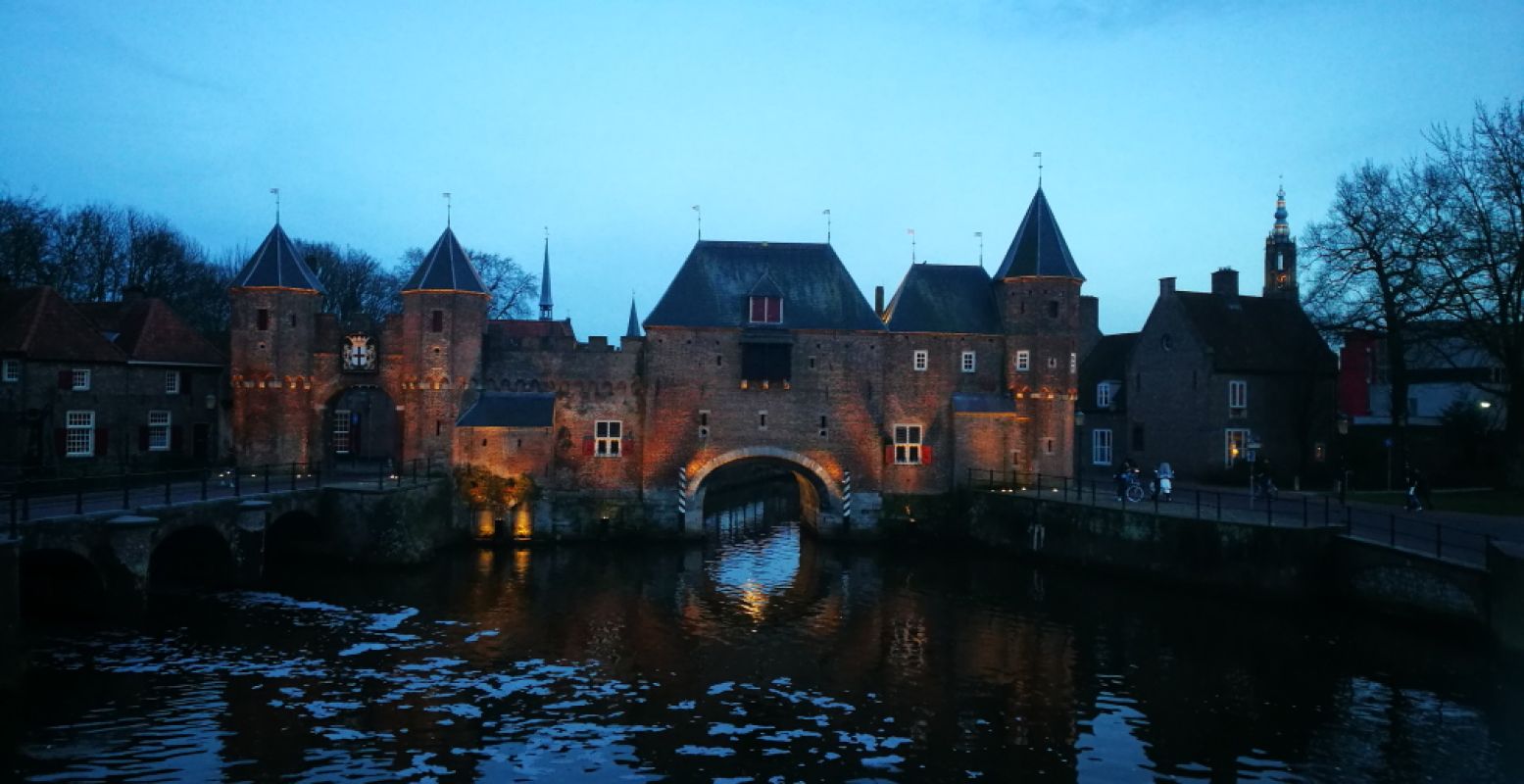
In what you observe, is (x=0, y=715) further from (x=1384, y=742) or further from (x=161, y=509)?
(x=1384, y=742)

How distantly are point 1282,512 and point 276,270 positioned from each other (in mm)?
32919

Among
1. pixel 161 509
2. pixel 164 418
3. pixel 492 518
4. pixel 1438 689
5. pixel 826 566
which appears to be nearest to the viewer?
pixel 1438 689

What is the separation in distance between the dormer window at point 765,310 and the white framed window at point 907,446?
19.7 ft

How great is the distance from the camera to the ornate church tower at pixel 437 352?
34188mm

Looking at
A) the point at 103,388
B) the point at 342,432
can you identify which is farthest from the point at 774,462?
the point at 342,432

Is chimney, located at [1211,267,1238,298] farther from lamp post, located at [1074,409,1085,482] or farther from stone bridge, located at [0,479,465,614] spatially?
stone bridge, located at [0,479,465,614]

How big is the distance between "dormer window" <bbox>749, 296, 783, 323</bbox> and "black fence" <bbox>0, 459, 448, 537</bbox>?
12132 millimetres

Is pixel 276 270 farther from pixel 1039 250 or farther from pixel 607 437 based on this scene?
pixel 1039 250

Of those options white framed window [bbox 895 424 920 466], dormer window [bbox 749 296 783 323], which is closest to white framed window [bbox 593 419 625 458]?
dormer window [bbox 749 296 783 323]

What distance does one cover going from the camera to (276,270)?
112 ft

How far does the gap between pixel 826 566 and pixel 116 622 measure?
18964 mm

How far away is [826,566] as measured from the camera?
31.5m

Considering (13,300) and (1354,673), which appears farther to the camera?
(13,300)

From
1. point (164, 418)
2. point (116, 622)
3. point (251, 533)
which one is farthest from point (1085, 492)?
point (164, 418)
